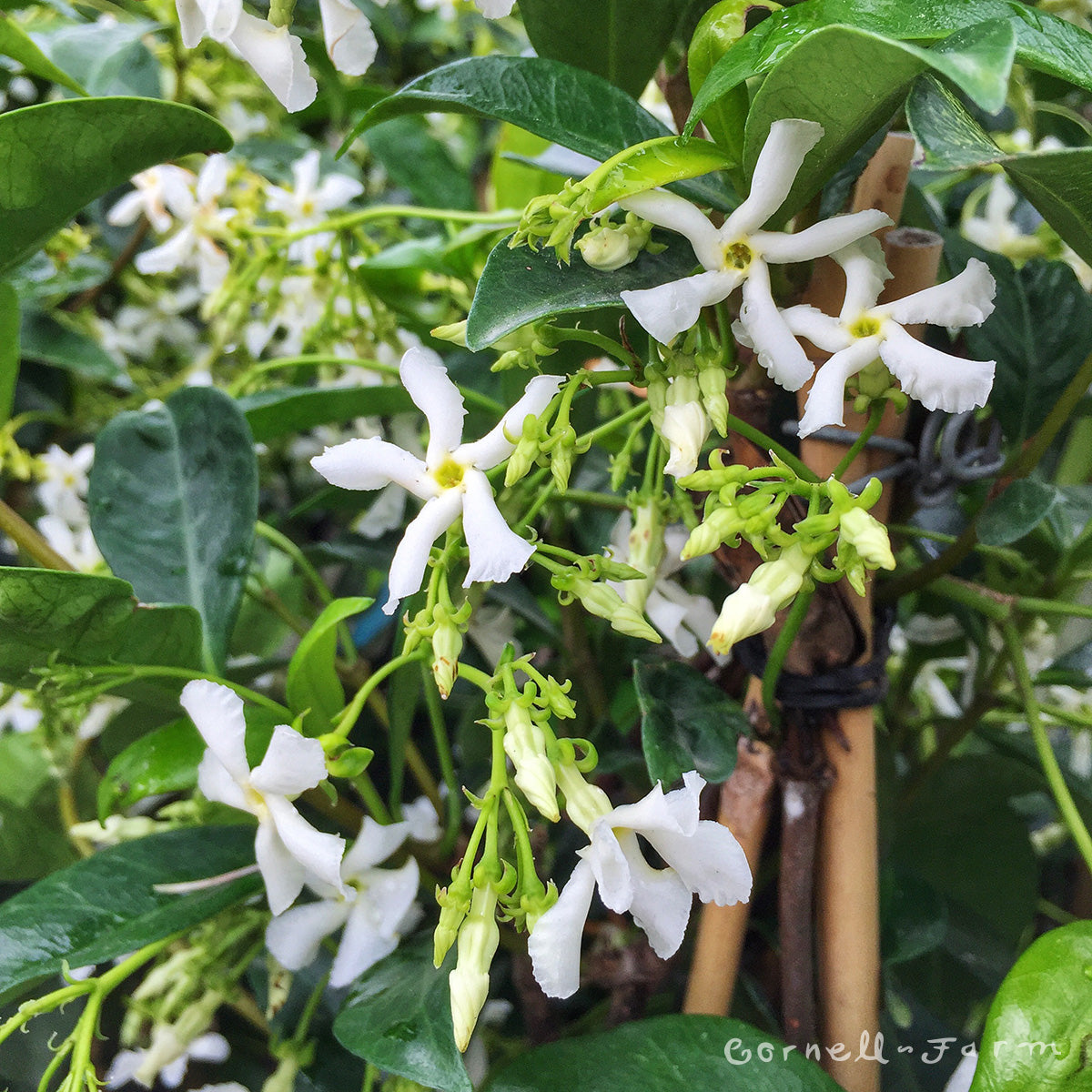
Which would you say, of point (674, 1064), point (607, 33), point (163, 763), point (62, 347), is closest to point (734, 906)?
point (674, 1064)

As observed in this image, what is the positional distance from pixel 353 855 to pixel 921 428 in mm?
349

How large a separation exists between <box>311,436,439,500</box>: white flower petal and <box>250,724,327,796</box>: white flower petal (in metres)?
0.10

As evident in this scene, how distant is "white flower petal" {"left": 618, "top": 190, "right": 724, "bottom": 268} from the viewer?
337mm

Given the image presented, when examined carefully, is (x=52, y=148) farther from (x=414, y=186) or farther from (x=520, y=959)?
(x=520, y=959)

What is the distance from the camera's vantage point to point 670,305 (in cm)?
33

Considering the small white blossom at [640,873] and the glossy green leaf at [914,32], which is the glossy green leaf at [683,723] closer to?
the small white blossom at [640,873]

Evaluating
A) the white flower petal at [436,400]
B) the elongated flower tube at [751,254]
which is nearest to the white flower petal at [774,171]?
the elongated flower tube at [751,254]

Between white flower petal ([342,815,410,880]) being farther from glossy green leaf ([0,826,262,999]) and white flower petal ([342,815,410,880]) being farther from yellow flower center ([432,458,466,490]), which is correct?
yellow flower center ([432,458,466,490])

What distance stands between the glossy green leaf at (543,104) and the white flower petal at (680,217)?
4cm

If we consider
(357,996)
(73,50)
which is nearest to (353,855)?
(357,996)

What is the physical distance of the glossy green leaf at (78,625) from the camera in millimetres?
404

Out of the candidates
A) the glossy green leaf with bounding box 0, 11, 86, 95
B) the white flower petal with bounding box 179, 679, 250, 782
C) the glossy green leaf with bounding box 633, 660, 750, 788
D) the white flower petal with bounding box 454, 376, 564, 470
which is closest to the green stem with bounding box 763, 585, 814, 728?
the glossy green leaf with bounding box 633, 660, 750, 788

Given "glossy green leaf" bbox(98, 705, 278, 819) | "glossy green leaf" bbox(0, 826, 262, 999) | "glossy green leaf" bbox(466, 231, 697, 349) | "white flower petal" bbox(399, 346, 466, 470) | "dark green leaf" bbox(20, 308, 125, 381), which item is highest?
"glossy green leaf" bbox(466, 231, 697, 349)

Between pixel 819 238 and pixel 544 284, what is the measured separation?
99 mm
